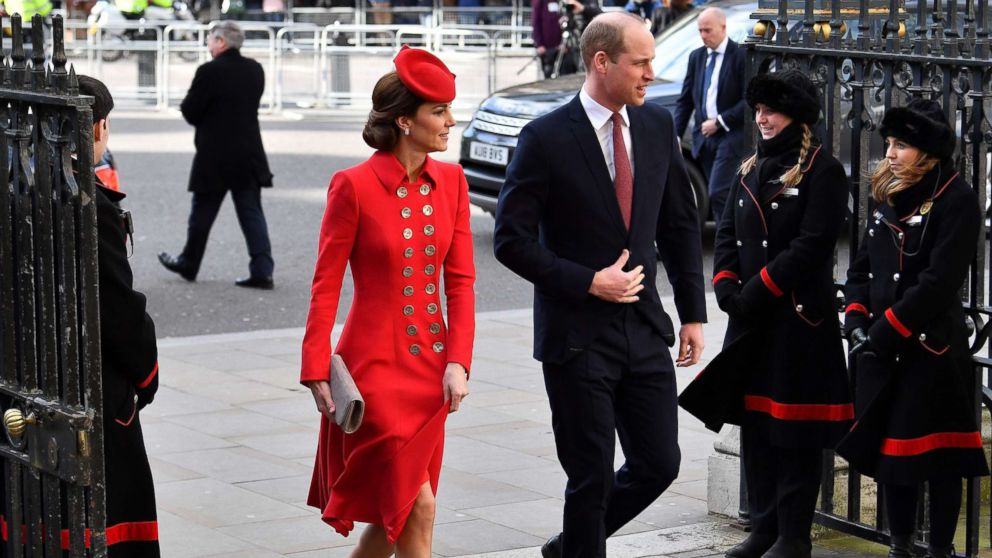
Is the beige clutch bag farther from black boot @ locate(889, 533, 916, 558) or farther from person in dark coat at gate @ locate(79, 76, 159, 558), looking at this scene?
black boot @ locate(889, 533, 916, 558)

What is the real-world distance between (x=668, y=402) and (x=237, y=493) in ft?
6.86

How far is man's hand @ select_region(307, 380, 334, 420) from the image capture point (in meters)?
4.34

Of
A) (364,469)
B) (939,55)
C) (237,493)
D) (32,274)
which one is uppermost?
(939,55)

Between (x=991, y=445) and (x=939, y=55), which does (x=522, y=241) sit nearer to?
(x=939, y=55)

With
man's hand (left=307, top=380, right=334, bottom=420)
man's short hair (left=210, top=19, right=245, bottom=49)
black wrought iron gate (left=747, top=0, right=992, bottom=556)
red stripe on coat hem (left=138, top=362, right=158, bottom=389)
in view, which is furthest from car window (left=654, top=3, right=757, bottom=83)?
red stripe on coat hem (left=138, top=362, right=158, bottom=389)

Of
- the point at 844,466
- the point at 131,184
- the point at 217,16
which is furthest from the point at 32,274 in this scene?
the point at 217,16

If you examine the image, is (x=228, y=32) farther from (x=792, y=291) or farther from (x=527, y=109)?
(x=792, y=291)

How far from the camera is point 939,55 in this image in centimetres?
511

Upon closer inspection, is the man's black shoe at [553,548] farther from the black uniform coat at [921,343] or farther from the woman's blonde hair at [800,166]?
the woman's blonde hair at [800,166]

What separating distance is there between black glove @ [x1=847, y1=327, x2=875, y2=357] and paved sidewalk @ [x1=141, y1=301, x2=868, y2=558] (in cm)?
89

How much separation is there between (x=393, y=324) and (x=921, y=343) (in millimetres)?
1641

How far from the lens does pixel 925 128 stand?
16.2ft

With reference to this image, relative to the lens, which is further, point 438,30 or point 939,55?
point 438,30

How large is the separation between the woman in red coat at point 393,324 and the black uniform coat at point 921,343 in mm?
1360
